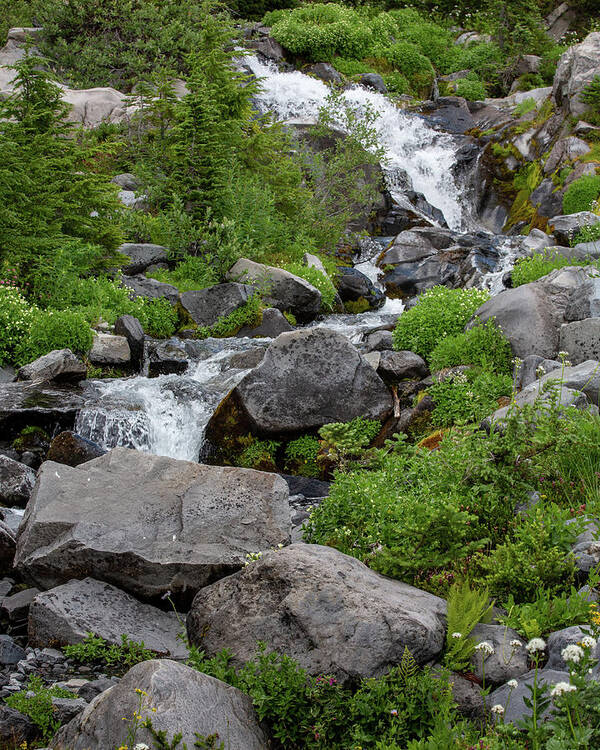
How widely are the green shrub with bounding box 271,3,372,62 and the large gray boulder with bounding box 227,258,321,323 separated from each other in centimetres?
2164

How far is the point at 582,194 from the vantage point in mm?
19547

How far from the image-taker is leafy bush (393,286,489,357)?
10.6 m

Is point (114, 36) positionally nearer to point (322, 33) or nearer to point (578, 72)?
point (322, 33)

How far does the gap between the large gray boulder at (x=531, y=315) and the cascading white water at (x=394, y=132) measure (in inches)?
627

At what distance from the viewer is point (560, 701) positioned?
2.77 m

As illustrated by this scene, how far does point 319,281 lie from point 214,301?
3108mm

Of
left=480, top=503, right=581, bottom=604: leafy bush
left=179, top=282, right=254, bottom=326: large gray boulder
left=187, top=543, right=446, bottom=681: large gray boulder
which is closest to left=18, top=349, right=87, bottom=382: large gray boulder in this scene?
left=179, top=282, right=254, bottom=326: large gray boulder

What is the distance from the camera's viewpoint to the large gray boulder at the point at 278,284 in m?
15.1

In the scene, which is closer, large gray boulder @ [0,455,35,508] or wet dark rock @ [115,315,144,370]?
large gray boulder @ [0,455,35,508]

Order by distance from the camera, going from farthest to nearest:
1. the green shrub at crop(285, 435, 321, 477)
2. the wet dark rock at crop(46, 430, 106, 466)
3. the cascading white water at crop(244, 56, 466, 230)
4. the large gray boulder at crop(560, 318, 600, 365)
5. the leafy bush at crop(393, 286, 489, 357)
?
the cascading white water at crop(244, 56, 466, 230) < the leafy bush at crop(393, 286, 489, 357) < the green shrub at crop(285, 435, 321, 477) < the wet dark rock at crop(46, 430, 106, 466) < the large gray boulder at crop(560, 318, 600, 365)

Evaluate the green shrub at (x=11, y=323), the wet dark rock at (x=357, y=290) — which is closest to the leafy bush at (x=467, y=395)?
the green shrub at (x=11, y=323)

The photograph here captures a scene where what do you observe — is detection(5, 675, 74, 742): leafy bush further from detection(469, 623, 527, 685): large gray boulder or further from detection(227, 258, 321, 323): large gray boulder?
detection(227, 258, 321, 323): large gray boulder

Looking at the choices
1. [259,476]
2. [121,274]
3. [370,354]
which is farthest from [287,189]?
[259,476]

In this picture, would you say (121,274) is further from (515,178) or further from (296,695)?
(515,178)
